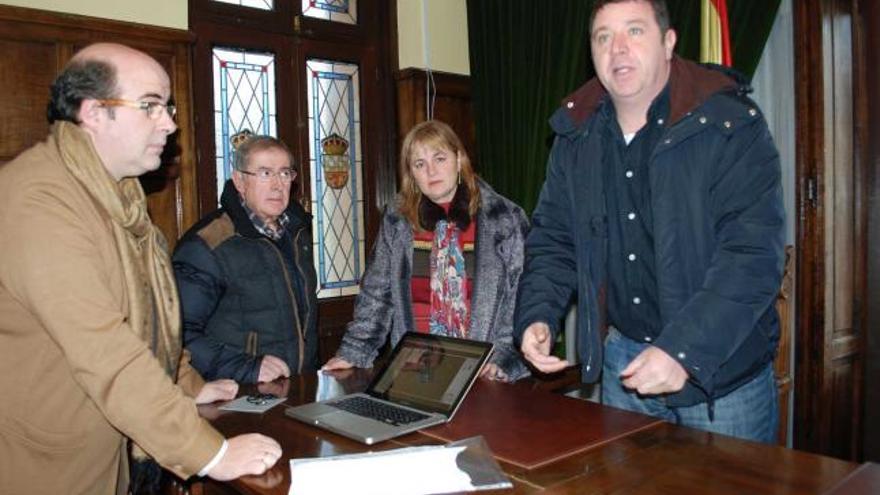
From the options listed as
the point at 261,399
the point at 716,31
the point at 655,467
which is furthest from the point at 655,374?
the point at 716,31

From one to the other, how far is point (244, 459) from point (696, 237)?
1041 mm

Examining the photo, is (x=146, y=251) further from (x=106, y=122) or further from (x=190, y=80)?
(x=190, y=80)

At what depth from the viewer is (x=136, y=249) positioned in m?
Result: 1.57

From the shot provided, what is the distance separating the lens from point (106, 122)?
1.49 meters

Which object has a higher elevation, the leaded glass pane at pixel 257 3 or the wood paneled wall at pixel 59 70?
the leaded glass pane at pixel 257 3

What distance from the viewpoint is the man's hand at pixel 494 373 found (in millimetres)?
2038

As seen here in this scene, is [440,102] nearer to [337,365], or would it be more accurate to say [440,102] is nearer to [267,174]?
[267,174]

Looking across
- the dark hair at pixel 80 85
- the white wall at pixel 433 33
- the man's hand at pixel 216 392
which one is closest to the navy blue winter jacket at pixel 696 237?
the man's hand at pixel 216 392

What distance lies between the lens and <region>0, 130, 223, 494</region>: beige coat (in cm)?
125

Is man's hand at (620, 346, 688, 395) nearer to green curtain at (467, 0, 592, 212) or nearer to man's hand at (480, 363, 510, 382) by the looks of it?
man's hand at (480, 363, 510, 382)

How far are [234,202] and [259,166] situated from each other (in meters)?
0.15

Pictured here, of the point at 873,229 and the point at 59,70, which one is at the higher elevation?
the point at 59,70

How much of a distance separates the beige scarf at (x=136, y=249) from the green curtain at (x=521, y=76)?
2202 millimetres

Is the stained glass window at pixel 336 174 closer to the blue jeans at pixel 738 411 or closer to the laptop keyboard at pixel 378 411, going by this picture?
the laptop keyboard at pixel 378 411
